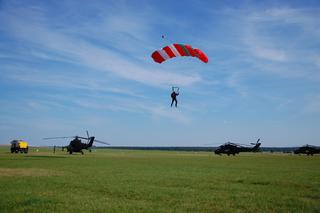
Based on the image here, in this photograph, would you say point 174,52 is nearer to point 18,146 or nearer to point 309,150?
point 18,146

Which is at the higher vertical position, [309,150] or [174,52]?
[174,52]

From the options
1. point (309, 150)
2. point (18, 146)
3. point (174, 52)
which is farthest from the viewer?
point (309, 150)

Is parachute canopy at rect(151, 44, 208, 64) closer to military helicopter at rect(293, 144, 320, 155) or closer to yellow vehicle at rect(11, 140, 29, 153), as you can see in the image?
yellow vehicle at rect(11, 140, 29, 153)

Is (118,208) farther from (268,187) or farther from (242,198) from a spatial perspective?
(268,187)

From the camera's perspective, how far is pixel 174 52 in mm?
30750

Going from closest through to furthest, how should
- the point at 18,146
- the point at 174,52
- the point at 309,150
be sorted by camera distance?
the point at 174,52 < the point at 18,146 < the point at 309,150

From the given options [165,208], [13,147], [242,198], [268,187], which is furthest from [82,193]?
[13,147]

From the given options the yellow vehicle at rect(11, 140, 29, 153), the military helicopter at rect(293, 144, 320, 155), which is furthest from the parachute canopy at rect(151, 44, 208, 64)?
the military helicopter at rect(293, 144, 320, 155)

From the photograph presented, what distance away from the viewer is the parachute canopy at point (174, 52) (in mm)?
30656

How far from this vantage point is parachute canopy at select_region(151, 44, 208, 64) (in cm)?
3066

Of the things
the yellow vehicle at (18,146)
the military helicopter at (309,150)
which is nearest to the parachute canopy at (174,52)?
the yellow vehicle at (18,146)

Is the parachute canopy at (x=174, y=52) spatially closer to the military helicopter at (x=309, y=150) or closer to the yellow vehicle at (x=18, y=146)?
the yellow vehicle at (x=18, y=146)

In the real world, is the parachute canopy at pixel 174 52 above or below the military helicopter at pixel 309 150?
above

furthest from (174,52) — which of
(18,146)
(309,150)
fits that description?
(309,150)
